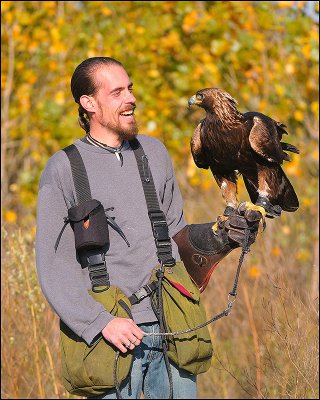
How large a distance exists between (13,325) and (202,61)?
4332 mm

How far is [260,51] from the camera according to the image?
803cm

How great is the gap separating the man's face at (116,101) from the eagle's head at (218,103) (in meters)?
0.36

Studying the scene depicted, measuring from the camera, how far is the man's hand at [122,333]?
10.1 ft

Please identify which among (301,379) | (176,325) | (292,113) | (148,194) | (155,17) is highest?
(155,17)

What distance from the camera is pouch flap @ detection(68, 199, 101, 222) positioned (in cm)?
313

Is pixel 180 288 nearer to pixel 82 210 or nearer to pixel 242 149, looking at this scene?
pixel 82 210

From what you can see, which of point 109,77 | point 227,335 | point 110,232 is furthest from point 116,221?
point 227,335

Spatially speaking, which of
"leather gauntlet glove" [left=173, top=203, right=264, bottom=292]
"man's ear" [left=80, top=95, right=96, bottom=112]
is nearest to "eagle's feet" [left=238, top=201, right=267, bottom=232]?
"leather gauntlet glove" [left=173, top=203, right=264, bottom=292]

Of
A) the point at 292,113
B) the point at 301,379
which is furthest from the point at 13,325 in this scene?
the point at 292,113

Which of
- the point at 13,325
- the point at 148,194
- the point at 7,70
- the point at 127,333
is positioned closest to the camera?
the point at 127,333

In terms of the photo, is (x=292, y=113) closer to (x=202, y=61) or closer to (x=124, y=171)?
(x=202, y=61)

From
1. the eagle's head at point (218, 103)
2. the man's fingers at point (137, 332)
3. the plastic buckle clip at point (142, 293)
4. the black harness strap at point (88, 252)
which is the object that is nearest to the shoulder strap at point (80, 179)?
the black harness strap at point (88, 252)

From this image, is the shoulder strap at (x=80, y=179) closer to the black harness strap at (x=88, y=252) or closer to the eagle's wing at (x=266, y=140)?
the black harness strap at (x=88, y=252)

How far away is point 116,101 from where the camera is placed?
3371 millimetres
